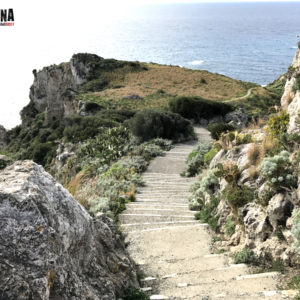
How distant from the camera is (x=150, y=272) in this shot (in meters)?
8.11

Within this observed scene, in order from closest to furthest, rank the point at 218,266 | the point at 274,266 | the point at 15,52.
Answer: the point at 274,266, the point at 218,266, the point at 15,52

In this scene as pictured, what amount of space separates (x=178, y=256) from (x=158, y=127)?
56.9 ft

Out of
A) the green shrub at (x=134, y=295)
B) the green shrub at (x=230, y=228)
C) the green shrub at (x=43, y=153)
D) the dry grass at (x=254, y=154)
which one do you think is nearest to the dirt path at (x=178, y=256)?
the green shrub at (x=134, y=295)

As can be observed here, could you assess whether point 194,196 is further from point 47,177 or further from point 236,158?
point 47,177

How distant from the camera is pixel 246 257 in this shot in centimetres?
802

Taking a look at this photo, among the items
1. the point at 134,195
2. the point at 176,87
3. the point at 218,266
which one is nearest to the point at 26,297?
the point at 218,266

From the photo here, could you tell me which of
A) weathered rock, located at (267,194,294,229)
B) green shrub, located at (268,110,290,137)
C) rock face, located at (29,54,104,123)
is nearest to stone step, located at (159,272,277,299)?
weathered rock, located at (267,194,294,229)

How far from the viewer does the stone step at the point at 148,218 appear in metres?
11.5

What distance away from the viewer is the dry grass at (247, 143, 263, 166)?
1045 centimetres

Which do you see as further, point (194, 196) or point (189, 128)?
point (189, 128)

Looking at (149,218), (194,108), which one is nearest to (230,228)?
(149,218)

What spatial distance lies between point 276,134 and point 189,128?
16410 millimetres

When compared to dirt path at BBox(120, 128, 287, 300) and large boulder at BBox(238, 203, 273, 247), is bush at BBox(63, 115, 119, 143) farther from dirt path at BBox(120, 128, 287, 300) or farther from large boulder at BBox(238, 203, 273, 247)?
large boulder at BBox(238, 203, 273, 247)

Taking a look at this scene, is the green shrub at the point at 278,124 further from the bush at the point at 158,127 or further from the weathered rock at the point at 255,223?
the bush at the point at 158,127
